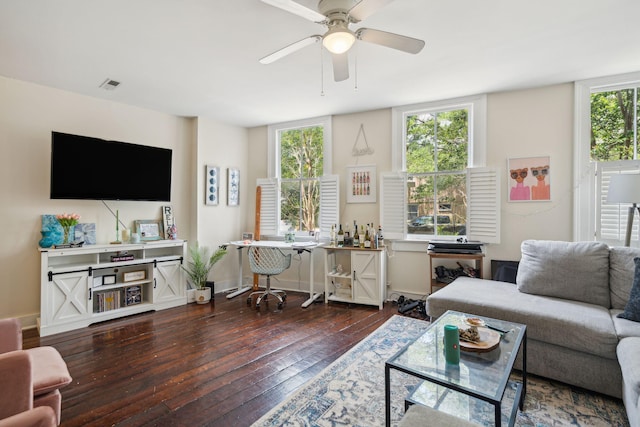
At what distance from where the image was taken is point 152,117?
14.4 feet

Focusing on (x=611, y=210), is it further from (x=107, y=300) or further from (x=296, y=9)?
(x=107, y=300)

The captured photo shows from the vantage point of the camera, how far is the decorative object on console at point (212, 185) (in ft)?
15.8

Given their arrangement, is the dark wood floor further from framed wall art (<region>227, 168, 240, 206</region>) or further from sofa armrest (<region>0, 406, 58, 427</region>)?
framed wall art (<region>227, 168, 240, 206</region>)

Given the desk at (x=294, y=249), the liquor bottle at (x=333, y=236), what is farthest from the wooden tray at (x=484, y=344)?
the liquor bottle at (x=333, y=236)

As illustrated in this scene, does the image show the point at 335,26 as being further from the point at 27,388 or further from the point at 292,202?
the point at 292,202

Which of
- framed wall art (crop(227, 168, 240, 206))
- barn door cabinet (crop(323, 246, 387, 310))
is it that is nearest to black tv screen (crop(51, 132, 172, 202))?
framed wall art (crop(227, 168, 240, 206))

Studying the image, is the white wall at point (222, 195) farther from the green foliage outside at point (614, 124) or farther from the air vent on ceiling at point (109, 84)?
the green foliage outside at point (614, 124)

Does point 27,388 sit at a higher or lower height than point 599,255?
lower

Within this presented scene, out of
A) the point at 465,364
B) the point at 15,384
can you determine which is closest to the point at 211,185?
the point at 15,384

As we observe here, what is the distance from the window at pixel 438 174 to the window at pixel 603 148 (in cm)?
86

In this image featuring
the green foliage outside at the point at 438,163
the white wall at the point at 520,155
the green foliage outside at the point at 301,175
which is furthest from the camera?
the green foliage outside at the point at 301,175

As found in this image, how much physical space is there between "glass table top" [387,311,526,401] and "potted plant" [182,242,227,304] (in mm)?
3297

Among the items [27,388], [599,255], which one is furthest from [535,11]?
[27,388]

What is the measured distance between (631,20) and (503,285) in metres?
2.33
